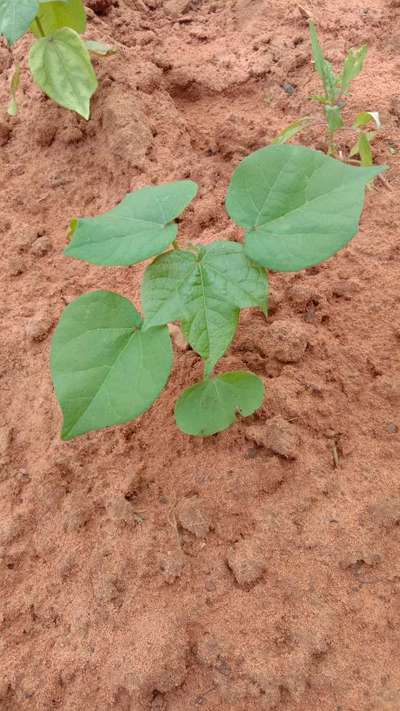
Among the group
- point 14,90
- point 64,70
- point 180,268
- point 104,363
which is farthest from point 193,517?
point 14,90

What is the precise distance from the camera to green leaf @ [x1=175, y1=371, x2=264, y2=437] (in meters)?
1.18

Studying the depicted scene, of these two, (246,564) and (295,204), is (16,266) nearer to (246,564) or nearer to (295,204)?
(295,204)

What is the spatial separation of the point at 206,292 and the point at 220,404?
24 cm

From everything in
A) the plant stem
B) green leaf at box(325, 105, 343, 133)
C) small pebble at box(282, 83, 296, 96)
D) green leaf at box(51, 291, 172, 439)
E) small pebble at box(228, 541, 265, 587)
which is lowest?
small pebble at box(228, 541, 265, 587)

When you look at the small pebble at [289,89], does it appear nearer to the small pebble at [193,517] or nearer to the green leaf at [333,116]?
the green leaf at [333,116]

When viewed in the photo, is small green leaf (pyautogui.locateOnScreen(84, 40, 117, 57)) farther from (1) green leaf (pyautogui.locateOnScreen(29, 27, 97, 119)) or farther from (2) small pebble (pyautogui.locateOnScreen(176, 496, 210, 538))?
(2) small pebble (pyautogui.locateOnScreen(176, 496, 210, 538))

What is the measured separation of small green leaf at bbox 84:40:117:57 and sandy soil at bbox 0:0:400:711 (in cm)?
17

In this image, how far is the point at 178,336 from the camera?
4.57 ft

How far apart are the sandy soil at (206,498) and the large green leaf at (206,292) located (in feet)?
0.99

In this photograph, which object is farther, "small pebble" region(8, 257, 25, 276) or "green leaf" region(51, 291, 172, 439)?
"small pebble" region(8, 257, 25, 276)

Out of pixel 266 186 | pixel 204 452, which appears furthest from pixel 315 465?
pixel 266 186

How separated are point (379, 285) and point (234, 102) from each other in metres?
0.90

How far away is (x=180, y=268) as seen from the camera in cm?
107

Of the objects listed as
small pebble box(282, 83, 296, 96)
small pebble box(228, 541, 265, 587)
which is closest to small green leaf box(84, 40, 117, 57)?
small pebble box(282, 83, 296, 96)
